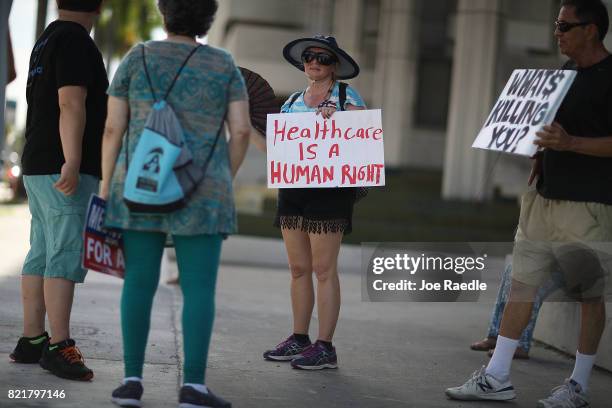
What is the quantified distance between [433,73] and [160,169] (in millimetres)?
41854

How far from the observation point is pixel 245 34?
4153 centimetres

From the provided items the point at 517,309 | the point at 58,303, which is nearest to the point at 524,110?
the point at 517,309

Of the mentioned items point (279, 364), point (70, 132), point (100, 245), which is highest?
point (70, 132)

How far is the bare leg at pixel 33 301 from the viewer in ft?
20.0

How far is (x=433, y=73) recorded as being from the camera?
45938mm

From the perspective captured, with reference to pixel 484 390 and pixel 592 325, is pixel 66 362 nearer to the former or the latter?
pixel 484 390

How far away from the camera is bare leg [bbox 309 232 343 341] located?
270 inches

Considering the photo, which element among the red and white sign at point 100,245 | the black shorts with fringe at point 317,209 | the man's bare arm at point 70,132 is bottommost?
the red and white sign at point 100,245

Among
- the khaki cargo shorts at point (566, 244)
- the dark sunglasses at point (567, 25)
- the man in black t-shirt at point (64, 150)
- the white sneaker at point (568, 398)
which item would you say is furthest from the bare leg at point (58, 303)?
the dark sunglasses at point (567, 25)

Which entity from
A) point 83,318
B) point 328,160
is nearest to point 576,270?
point 328,160

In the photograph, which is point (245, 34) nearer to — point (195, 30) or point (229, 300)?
point (229, 300)

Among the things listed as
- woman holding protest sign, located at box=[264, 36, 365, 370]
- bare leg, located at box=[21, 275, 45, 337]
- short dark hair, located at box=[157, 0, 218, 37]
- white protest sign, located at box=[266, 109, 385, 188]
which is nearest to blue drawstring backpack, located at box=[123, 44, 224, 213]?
short dark hair, located at box=[157, 0, 218, 37]

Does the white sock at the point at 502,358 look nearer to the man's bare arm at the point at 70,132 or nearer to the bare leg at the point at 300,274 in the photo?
the bare leg at the point at 300,274

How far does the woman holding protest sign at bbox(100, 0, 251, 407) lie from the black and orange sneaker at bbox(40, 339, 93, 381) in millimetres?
686
